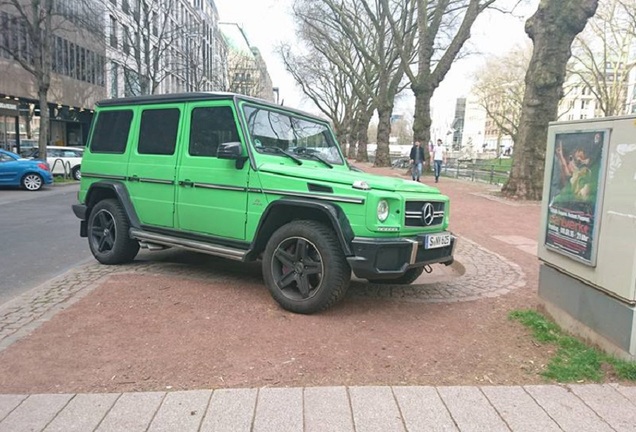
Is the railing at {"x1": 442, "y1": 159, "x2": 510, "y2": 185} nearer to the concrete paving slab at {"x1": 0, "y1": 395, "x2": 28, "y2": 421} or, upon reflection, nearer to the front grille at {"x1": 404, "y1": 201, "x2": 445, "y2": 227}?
the front grille at {"x1": 404, "y1": 201, "x2": 445, "y2": 227}

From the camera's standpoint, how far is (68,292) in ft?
17.7

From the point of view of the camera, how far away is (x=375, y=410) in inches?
118

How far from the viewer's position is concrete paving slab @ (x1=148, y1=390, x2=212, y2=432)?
2.80 m

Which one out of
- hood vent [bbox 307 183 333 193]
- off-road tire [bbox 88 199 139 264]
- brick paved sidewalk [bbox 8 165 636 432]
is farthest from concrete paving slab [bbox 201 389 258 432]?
off-road tire [bbox 88 199 139 264]

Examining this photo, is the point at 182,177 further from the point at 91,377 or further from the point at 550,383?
the point at 550,383

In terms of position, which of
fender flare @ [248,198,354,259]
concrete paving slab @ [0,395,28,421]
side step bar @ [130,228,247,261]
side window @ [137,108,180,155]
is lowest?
concrete paving slab @ [0,395,28,421]

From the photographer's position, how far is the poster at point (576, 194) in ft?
12.5

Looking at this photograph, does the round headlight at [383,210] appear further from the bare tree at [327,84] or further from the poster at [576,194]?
the bare tree at [327,84]

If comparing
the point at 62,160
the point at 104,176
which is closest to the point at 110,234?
the point at 104,176

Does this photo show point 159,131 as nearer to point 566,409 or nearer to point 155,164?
point 155,164

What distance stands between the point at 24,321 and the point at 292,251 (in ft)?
8.22

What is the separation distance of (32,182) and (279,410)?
1844 cm

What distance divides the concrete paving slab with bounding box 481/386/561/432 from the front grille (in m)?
1.71

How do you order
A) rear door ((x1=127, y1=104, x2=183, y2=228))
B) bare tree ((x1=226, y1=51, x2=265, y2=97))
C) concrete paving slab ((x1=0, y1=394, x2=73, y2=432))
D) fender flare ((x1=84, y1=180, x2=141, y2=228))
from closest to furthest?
concrete paving slab ((x1=0, y1=394, x2=73, y2=432)) → rear door ((x1=127, y1=104, x2=183, y2=228)) → fender flare ((x1=84, y1=180, x2=141, y2=228)) → bare tree ((x1=226, y1=51, x2=265, y2=97))
